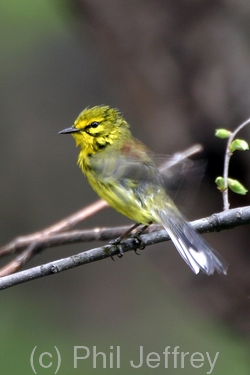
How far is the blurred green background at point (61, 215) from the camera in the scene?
25.3 ft

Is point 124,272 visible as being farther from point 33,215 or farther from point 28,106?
point 28,106

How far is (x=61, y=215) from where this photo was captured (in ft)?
26.2

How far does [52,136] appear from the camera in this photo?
27.0 feet

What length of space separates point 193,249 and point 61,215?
4331 mm

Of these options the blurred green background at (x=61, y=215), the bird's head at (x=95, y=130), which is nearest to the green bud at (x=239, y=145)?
the bird's head at (x=95, y=130)

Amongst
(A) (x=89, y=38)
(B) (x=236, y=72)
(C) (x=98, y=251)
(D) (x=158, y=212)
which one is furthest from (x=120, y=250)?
(A) (x=89, y=38)

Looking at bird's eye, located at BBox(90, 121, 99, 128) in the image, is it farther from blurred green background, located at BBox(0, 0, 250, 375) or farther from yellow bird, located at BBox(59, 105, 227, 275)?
blurred green background, located at BBox(0, 0, 250, 375)

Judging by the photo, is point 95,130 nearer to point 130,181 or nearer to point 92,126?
point 92,126

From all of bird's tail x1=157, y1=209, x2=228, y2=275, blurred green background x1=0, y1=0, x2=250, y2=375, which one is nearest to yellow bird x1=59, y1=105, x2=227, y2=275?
bird's tail x1=157, y1=209, x2=228, y2=275

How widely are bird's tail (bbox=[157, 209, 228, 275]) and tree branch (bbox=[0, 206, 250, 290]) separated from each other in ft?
0.40

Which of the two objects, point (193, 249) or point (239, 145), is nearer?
point (239, 145)

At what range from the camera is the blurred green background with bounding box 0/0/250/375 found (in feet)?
25.3

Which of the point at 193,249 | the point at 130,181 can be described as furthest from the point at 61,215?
the point at 193,249

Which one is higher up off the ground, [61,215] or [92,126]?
[61,215]
